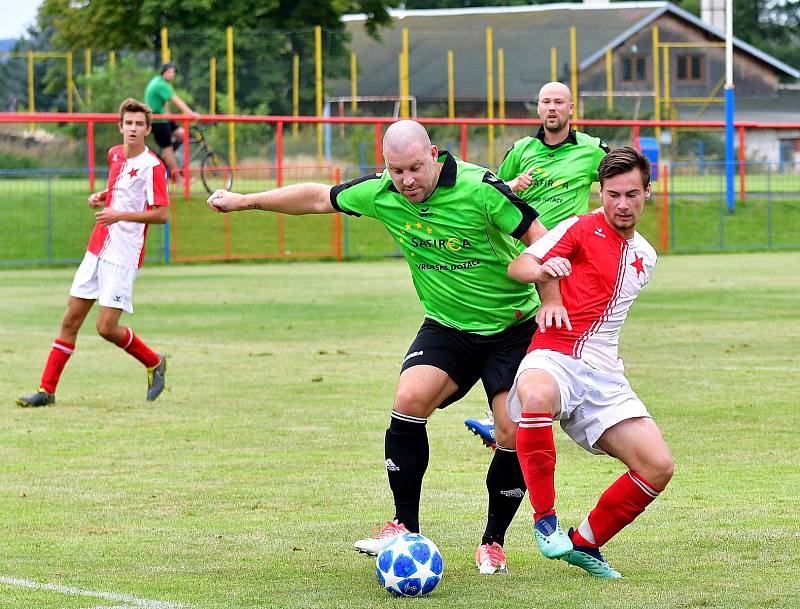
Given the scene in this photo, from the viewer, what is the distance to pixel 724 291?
21641 millimetres

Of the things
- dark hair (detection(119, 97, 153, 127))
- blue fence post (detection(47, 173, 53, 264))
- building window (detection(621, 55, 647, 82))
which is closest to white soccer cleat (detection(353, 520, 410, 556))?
dark hair (detection(119, 97, 153, 127))

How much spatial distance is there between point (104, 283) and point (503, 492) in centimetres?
583

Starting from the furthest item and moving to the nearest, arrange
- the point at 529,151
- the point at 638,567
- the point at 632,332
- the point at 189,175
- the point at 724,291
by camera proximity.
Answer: the point at 189,175 → the point at 724,291 → the point at 632,332 → the point at 529,151 → the point at 638,567

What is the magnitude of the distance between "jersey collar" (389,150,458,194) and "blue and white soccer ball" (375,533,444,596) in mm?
1482

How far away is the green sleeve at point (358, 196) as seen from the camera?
6.25 meters

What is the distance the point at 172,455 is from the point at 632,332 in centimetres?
818

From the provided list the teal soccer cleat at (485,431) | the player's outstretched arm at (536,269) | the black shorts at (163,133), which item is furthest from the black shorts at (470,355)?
the black shorts at (163,133)

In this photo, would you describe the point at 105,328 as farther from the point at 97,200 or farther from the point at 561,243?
the point at 561,243

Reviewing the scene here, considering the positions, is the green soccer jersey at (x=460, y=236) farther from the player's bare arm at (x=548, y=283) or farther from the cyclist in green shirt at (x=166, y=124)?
the cyclist in green shirt at (x=166, y=124)

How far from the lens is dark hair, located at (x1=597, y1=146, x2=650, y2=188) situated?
567 cm

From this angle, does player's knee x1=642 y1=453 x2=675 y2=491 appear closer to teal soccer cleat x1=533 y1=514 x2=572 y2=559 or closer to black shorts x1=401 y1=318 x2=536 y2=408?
teal soccer cleat x1=533 y1=514 x2=572 y2=559

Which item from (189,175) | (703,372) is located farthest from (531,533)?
(189,175)

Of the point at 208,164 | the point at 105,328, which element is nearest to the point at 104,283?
the point at 105,328

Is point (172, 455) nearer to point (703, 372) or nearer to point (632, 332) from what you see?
point (703, 372)
